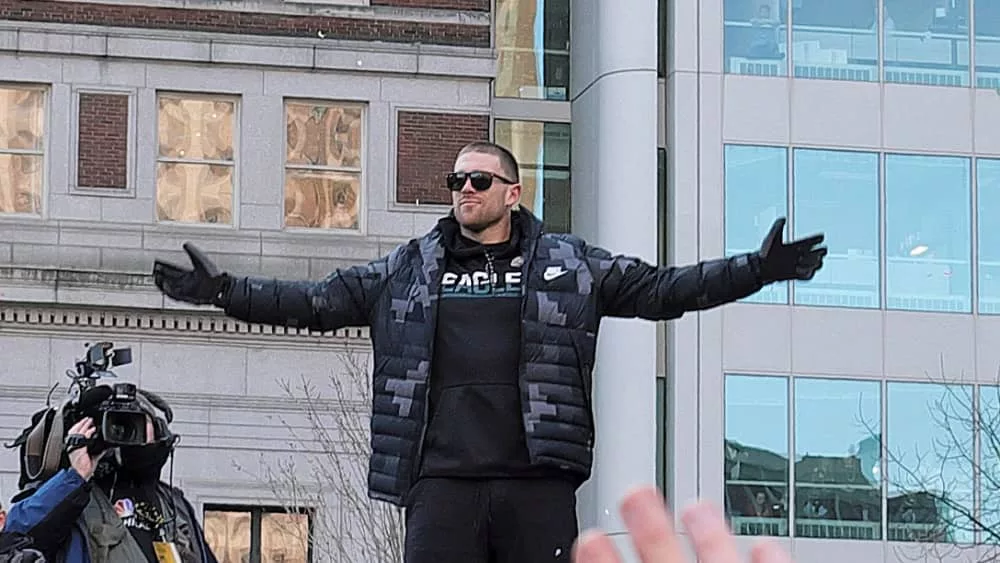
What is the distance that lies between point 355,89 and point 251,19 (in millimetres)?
1533

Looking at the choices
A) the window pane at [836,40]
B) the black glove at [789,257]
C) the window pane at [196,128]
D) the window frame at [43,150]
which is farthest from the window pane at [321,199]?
the black glove at [789,257]

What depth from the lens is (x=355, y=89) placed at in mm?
29359

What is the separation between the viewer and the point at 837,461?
32.1 meters

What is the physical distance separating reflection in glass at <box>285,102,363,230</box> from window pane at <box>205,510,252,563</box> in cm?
379

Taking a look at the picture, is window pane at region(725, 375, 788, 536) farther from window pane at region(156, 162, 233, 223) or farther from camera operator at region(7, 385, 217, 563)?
camera operator at region(7, 385, 217, 563)

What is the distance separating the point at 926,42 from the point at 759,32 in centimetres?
241

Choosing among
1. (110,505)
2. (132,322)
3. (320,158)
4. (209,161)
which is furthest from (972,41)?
(110,505)

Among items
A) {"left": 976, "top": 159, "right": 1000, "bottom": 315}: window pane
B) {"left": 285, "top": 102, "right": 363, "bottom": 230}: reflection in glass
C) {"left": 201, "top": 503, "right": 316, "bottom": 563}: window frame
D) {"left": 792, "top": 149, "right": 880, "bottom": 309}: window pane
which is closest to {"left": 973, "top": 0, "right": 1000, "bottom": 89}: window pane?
{"left": 976, "top": 159, "right": 1000, "bottom": 315}: window pane

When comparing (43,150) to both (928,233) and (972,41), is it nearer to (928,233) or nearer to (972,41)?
(928,233)

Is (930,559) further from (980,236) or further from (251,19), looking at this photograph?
(251,19)

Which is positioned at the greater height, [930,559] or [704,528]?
[704,528]

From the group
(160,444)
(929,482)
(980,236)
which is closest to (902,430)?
(929,482)

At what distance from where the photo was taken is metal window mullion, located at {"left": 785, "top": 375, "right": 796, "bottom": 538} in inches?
1254

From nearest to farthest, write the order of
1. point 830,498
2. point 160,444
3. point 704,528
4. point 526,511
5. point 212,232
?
point 704,528 → point 526,511 → point 160,444 → point 212,232 → point 830,498
